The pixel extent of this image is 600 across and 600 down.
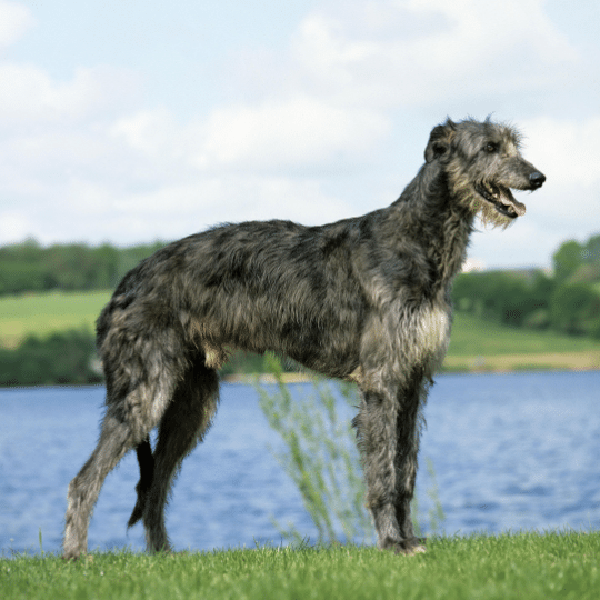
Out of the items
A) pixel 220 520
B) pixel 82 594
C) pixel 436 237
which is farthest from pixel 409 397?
pixel 220 520

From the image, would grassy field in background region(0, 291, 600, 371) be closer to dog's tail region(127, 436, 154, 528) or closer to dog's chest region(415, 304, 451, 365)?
dog's tail region(127, 436, 154, 528)

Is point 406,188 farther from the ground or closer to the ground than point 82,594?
farther from the ground

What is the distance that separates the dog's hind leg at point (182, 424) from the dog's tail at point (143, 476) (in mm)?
59

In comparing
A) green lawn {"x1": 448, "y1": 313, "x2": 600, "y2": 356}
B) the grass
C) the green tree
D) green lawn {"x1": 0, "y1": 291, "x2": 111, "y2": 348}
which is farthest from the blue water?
the green tree

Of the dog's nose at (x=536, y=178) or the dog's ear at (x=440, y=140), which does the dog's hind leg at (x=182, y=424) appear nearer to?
the dog's ear at (x=440, y=140)

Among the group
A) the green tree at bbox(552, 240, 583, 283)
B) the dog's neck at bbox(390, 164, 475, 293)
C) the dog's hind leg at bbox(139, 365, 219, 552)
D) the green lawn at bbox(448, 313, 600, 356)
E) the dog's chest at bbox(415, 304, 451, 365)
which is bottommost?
the green lawn at bbox(448, 313, 600, 356)

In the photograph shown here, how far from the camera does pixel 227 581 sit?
4.59 meters

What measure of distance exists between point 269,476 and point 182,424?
2847 centimetres

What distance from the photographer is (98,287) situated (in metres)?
70.9

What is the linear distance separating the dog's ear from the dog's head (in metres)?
0.03

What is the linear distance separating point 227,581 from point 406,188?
2914 millimetres

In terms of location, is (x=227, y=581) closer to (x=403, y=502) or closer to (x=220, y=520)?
(x=403, y=502)

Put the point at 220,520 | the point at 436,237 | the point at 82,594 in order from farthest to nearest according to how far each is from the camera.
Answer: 1. the point at 220,520
2. the point at 436,237
3. the point at 82,594

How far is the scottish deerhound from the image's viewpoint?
547 cm
